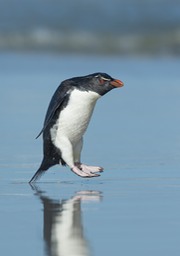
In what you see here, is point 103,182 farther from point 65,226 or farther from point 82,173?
point 65,226

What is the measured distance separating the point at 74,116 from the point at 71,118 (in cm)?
3

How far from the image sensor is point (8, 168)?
26.8ft

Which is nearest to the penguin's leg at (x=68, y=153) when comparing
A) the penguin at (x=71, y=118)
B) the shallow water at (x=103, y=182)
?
the penguin at (x=71, y=118)

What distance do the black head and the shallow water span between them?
0.66 m

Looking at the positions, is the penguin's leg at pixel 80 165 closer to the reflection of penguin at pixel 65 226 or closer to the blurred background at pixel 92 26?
the reflection of penguin at pixel 65 226

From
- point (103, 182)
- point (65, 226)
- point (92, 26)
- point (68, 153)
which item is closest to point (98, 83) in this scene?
point (68, 153)

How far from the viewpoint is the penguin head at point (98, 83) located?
746 centimetres

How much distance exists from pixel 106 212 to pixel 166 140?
3.19 m

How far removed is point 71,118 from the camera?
7.52 metres

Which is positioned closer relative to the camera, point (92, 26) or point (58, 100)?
point (58, 100)

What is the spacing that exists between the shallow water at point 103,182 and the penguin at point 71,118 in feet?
0.44

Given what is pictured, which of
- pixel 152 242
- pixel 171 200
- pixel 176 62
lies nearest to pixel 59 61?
pixel 176 62

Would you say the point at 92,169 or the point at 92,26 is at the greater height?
the point at 92,26

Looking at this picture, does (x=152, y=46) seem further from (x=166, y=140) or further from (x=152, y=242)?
(x=152, y=242)
